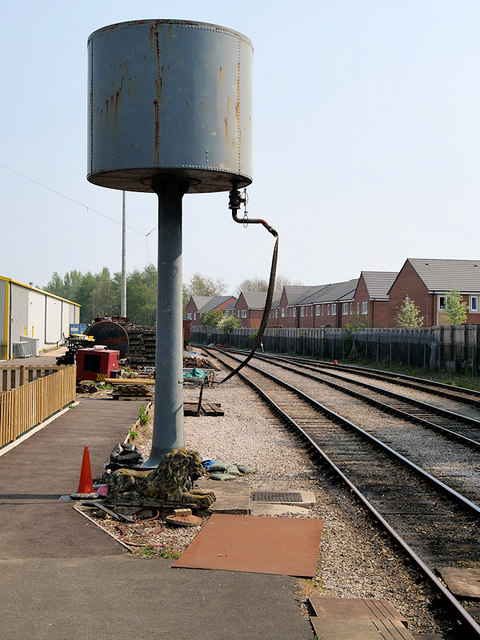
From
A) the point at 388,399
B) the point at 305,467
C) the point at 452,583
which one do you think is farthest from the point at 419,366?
the point at 452,583

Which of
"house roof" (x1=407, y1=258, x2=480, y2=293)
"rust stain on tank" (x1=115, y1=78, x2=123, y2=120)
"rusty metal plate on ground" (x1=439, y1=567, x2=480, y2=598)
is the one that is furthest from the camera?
"house roof" (x1=407, y1=258, x2=480, y2=293)

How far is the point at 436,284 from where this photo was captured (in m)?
64.9

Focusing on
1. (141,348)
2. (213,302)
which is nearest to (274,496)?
(141,348)

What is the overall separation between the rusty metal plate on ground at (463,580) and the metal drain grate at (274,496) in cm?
305

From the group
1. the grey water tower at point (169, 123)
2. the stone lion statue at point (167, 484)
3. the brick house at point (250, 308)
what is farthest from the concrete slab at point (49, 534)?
the brick house at point (250, 308)

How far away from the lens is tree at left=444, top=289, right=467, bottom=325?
5916 cm

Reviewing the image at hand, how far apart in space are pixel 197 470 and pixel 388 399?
1598 centimetres

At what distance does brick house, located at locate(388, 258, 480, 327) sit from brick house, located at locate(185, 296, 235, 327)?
7444 cm

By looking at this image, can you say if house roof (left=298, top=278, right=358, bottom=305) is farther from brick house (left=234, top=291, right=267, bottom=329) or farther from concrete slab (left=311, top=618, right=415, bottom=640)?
concrete slab (left=311, top=618, right=415, bottom=640)

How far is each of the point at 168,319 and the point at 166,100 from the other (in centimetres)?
294

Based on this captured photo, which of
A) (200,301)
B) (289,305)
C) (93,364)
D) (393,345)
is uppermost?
(200,301)

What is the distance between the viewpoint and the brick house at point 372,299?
242 feet

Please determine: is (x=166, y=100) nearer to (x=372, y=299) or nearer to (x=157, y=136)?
(x=157, y=136)

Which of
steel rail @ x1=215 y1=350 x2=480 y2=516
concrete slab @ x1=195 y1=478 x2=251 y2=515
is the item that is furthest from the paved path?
steel rail @ x1=215 y1=350 x2=480 y2=516
